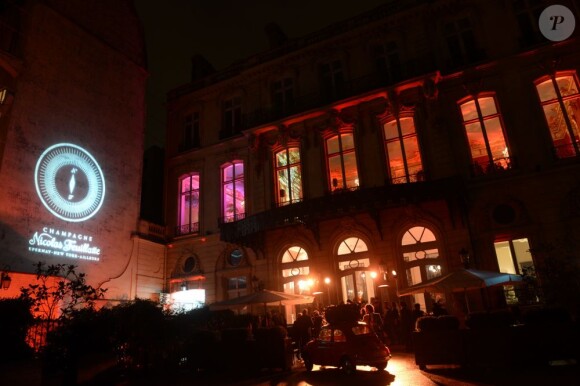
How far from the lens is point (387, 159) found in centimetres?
1819

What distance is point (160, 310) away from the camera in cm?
1127

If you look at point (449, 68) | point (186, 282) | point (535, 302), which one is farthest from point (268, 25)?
point (535, 302)

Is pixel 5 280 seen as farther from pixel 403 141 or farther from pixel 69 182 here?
pixel 403 141

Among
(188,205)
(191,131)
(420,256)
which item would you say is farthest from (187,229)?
(420,256)

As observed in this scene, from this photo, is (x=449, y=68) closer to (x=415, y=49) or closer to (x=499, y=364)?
(x=415, y=49)

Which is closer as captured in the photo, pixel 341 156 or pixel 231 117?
pixel 341 156

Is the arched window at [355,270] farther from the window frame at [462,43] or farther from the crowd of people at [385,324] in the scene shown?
the window frame at [462,43]

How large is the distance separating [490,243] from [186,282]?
14651 millimetres

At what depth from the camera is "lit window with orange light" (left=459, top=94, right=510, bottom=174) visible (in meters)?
16.7

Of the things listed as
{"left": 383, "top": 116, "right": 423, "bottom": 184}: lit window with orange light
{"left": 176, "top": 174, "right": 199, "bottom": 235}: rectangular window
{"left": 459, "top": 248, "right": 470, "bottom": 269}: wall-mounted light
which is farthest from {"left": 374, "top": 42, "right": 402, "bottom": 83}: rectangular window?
{"left": 176, "top": 174, "right": 199, "bottom": 235}: rectangular window

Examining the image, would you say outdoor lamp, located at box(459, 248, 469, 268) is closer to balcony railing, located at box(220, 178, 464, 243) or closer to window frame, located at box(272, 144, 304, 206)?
balcony railing, located at box(220, 178, 464, 243)

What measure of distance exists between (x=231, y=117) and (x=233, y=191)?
14.5ft

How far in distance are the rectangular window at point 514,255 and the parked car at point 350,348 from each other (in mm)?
8021

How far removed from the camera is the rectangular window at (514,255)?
15273 mm
